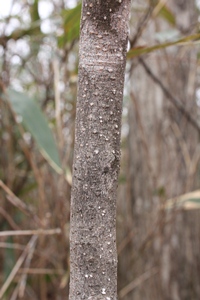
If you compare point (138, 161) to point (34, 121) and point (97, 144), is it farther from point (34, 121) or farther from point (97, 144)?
point (97, 144)

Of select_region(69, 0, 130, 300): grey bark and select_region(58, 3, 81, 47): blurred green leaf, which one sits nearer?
select_region(69, 0, 130, 300): grey bark

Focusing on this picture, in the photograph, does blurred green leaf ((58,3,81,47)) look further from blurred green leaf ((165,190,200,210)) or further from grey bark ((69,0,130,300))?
grey bark ((69,0,130,300))

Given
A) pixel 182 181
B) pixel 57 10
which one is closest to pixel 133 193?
pixel 182 181

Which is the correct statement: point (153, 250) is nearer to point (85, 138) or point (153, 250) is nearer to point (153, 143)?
point (153, 143)

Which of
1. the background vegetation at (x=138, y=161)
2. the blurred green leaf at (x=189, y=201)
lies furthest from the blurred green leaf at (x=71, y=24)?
the blurred green leaf at (x=189, y=201)

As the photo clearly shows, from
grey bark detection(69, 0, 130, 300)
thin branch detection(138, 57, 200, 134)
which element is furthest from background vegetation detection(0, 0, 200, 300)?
grey bark detection(69, 0, 130, 300)

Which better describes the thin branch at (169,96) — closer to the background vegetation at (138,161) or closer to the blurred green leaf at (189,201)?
the background vegetation at (138,161)

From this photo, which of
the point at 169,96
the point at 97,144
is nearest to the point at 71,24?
the point at 169,96
